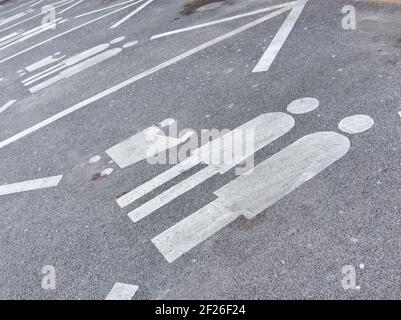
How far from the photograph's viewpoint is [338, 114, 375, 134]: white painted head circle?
4719 millimetres

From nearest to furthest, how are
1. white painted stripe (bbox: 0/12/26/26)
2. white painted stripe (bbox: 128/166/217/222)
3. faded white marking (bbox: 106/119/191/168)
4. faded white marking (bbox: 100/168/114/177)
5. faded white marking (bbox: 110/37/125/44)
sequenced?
white painted stripe (bbox: 128/166/217/222) → faded white marking (bbox: 100/168/114/177) → faded white marking (bbox: 106/119/191/168) → faded white marking (bbox: 110/37/125/44) → white painted stripe (bbox: 0/12/26/26)

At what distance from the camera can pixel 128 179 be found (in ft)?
16.6

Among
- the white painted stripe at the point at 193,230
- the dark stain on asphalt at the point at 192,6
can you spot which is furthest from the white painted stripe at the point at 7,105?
the white painted stripe at the point at 193,230

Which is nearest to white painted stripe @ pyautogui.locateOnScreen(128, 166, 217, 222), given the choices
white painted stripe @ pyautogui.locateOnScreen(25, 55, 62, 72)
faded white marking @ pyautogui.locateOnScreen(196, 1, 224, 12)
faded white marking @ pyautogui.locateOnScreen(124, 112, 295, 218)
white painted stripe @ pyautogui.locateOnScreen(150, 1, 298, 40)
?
faded white marking @ pyautogui.locateOnScreen(124, 112, 295, 218)

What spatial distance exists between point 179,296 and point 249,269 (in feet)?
2.06

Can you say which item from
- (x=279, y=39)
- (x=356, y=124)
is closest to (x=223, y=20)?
(x=279, y=39)

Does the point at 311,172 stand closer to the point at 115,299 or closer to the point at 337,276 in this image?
the point at 337,276

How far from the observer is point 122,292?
12.0ft

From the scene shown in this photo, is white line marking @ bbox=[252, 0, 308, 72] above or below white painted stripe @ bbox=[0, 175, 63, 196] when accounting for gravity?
above

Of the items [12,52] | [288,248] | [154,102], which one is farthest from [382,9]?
[12,52]

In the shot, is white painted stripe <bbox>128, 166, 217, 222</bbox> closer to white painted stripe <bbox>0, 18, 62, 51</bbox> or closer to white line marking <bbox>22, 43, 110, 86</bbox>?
white line marking <bbox>22, 43, 110, 86</bbox>

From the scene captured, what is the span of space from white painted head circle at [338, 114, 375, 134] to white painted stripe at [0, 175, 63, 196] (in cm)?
359

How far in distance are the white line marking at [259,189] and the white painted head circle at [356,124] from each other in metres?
0.16

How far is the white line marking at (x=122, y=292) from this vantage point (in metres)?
3.62
